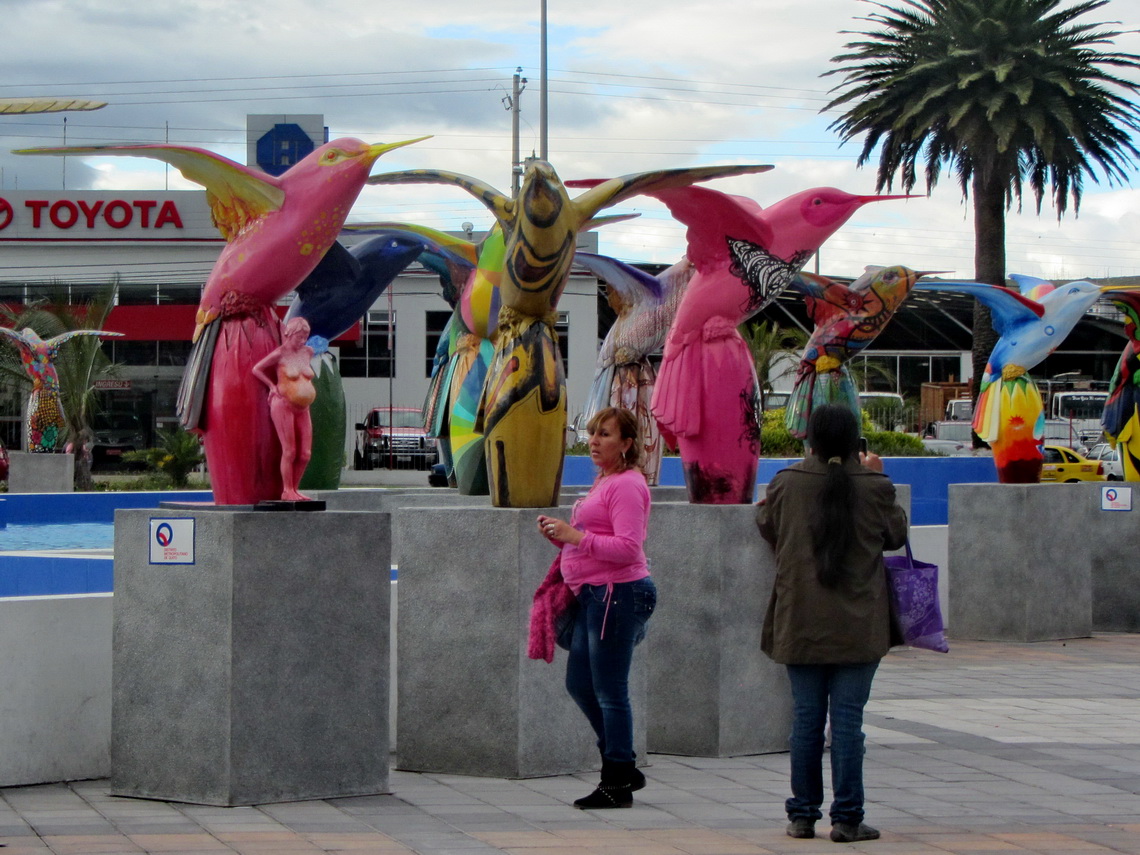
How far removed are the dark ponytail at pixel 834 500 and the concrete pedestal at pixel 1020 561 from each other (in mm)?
7162

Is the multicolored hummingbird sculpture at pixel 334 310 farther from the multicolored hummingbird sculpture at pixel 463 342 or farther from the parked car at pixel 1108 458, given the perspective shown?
the parked car at pixel 1108 458

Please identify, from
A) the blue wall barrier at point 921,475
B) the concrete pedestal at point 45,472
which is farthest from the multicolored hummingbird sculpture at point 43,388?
the blue wall barrier at point 921,475

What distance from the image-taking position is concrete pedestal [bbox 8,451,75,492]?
935 inches

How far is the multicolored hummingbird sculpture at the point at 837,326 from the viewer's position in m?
11.5

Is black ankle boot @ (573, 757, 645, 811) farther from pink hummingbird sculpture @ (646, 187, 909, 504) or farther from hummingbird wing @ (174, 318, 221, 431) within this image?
hummingbird wing @ (174, 318, 221, 431)

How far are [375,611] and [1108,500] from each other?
29.5 feet

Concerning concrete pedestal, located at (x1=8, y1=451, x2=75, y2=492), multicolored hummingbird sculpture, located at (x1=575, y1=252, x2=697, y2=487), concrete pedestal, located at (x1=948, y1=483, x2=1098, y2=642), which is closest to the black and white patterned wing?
multicolored hummingbird sculpture, located at (x1=575, y1=252, x2=697, y2=487)

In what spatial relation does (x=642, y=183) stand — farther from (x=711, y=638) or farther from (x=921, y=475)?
(x=921, y=475)

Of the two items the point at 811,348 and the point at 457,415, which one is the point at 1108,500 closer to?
the point at 811,348

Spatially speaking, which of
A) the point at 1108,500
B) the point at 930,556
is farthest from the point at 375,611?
the point at 1108,500

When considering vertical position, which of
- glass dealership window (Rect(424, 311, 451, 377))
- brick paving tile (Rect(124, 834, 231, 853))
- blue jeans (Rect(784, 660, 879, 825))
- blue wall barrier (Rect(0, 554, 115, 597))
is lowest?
brick paving tile (Rect(124, 834, 231, 853))

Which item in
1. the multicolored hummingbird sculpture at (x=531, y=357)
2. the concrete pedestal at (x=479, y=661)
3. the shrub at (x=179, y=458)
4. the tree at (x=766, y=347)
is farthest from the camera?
the tree at (x=766, y=347)

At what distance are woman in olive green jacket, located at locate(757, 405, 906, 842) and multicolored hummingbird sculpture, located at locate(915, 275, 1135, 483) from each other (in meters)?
7.05

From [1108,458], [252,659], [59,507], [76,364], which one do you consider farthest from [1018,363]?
[1108,458]
